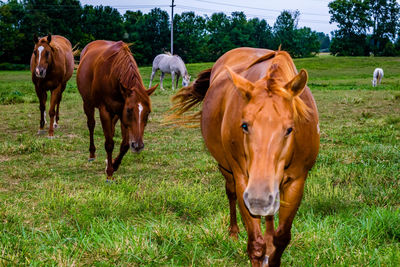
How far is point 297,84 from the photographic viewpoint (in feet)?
7.13

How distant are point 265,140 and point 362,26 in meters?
75.0

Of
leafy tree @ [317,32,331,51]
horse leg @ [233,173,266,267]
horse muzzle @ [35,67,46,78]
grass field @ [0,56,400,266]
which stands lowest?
grass field @ [0,56,400,266]

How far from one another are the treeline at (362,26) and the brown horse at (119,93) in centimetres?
6588

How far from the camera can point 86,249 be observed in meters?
2.86

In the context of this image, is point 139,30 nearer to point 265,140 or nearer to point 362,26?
point 362,26

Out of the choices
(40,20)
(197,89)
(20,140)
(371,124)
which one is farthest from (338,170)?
(40,20)

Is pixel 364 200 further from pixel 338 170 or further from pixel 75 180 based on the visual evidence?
pixel 75 180

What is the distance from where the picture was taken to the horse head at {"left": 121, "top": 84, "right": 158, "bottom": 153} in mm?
5051

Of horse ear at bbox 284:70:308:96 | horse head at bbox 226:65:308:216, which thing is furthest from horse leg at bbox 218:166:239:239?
horse ear at bbox 284:70:308:96

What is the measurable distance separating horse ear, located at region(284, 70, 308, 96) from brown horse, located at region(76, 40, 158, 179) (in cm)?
316

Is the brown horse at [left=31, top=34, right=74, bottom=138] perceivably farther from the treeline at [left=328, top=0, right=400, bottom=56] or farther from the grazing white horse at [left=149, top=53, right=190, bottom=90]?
the treeline at [left=328, top=0, right=400, bottom=56]

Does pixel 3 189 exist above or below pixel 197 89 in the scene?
below

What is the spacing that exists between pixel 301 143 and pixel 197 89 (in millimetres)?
2229

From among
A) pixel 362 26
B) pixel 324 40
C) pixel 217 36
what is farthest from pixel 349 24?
pixel 324 40
